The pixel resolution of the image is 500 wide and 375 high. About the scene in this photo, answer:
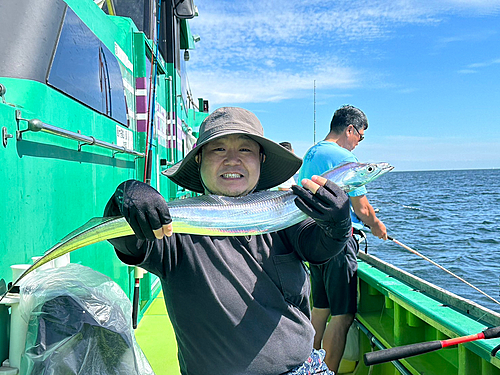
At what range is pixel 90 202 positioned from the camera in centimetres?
298

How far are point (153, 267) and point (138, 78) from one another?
2886 mm

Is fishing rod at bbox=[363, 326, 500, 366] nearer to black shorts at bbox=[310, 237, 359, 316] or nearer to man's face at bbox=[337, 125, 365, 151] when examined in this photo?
black shorts at bbox=[310, 237, 359, 316]

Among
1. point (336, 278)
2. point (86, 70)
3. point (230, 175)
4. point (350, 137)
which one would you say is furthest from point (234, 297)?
point (350, 137)

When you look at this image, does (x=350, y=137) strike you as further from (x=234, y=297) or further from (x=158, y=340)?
(x=234, y=297)

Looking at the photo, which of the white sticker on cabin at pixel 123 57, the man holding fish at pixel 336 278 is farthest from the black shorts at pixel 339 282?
the white sticker on cabin at pixel 123 57

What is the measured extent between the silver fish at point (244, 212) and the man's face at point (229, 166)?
0.12 metres

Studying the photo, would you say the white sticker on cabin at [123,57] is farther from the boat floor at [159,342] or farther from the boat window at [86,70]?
the boat floor at [159,342]

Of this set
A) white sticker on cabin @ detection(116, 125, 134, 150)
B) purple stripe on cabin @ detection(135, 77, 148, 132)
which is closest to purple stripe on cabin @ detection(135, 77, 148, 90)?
purple stripe on cabin @ detection(135, 77, 148, 132)

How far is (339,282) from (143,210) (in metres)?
2.77

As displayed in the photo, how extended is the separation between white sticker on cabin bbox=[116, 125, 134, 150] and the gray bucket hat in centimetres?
135

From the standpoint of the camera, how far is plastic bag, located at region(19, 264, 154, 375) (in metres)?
1.66

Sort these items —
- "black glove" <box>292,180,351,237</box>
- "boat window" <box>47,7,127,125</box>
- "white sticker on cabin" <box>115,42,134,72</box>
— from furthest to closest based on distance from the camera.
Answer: "white sticker on cabin" <box>115,42,134,72</box>
"boat window" <box>47,7,127,125</box>
"black glove" <box>292,180,351,237</box>

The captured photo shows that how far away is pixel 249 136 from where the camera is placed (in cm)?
211

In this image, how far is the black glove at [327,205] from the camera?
1.81 metres
